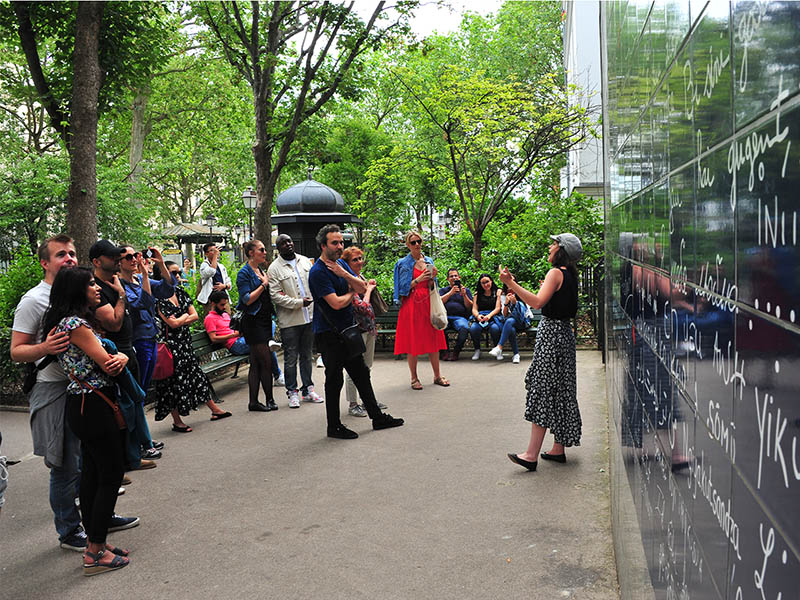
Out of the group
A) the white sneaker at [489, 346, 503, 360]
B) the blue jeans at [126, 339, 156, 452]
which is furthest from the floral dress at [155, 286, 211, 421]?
the white sneaker at [489, 346, 503, 360]

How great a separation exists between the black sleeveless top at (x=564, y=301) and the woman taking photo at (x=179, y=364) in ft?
11.9

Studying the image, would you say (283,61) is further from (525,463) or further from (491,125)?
(525,463)

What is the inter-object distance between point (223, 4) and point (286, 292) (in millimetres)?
7786

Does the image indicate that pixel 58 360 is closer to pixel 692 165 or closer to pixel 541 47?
pixel 692 165

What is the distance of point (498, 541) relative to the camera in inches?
187

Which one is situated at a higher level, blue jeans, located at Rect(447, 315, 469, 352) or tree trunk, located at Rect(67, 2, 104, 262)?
tree trunk, located at Rect(67, 2, 104, 262)

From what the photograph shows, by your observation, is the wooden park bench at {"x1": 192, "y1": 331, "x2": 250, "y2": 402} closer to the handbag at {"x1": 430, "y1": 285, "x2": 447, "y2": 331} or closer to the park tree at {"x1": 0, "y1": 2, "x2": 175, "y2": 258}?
the park tree at {"x1": 0, "y1": 2, "x2": 175, "y2": 258}

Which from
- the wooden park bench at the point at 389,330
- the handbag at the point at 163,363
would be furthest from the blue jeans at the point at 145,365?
the wooden park bench at the point at 389,330

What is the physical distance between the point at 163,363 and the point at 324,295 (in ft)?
5.49

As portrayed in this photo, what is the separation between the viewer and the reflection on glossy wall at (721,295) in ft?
3.12

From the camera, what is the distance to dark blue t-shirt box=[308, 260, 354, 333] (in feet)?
24.4

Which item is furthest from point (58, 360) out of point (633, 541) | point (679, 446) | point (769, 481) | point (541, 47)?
point (541, 47)

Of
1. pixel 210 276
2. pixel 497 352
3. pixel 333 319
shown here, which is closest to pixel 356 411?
pixel 333 319

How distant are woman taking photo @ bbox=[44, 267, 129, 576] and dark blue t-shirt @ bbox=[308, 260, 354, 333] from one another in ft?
10.1
